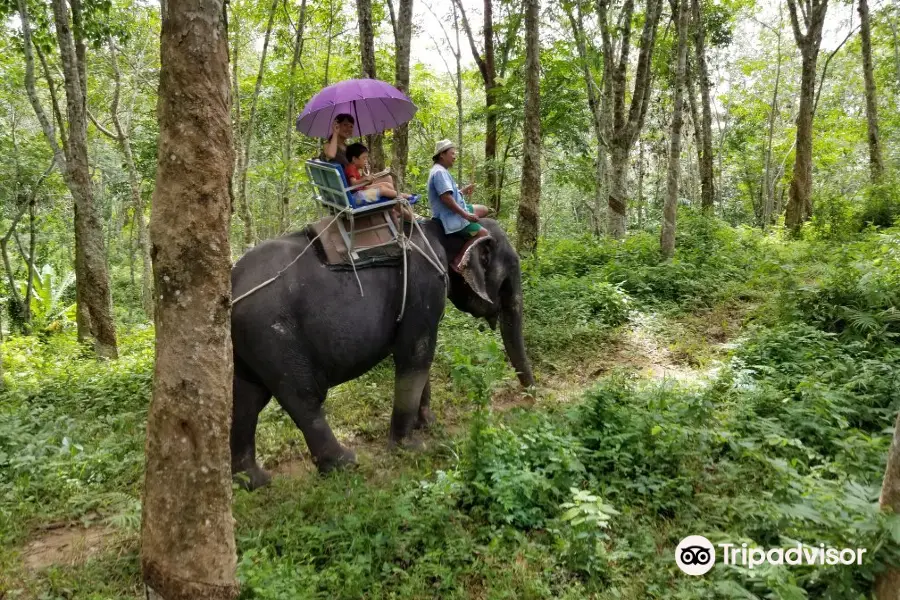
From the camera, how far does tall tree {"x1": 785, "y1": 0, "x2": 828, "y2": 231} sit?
1327 cm

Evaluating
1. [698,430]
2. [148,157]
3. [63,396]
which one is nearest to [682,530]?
[698,430]

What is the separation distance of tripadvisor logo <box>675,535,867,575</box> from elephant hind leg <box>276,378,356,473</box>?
8.69 feet

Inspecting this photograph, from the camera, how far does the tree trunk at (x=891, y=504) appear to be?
260cm

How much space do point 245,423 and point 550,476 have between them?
2515 millimetres

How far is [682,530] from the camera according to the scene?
370 centimetres

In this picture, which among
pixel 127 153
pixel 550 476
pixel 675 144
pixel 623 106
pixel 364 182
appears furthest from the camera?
pixel 623 106

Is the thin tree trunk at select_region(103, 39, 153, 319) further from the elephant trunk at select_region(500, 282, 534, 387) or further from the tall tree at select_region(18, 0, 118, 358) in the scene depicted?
the elephant trunk at select_region(500, 282, 534, 387)

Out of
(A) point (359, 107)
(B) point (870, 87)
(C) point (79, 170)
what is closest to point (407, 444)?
(A) point (359, 107)

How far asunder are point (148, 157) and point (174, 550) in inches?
667

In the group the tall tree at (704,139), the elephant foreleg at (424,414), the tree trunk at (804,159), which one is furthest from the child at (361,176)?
the tree trunk at (804,159)

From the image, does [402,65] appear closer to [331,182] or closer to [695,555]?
[331,182]

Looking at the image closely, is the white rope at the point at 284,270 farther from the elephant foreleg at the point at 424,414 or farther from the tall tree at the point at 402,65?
the tall tree at the point at 402,65

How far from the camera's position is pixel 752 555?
311cm

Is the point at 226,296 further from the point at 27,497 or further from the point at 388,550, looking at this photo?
the point at 27,497
